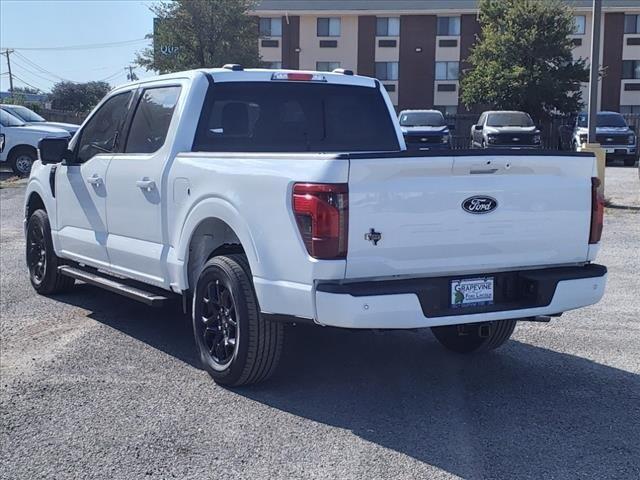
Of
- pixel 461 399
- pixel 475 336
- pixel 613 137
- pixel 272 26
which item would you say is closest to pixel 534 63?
pixel 613 137

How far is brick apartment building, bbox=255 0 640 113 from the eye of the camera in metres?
44.6

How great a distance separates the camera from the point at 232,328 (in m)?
5.36

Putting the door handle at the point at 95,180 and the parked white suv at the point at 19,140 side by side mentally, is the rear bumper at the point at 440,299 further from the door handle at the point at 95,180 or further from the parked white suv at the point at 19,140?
the parked white suv at the point at 19,140

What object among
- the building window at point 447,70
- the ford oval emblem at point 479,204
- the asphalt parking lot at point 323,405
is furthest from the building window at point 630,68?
the ford oval emblem at point 479,204

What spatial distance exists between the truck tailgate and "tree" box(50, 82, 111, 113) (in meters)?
53.3

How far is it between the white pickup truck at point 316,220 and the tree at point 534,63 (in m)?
32.5

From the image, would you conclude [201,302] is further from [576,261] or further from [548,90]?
[548,90]

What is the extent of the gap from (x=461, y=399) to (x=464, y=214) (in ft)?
4.11

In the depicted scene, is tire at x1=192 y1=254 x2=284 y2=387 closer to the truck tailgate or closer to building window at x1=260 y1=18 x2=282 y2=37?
the truck tailgate

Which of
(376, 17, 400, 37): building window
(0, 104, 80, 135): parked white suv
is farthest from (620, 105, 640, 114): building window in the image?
(0, 104, 80, 135): parked white suv

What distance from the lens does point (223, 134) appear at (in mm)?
6176

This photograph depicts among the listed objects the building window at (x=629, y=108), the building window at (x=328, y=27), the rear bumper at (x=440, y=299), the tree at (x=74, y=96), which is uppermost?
the building window at (x=328, y=27)

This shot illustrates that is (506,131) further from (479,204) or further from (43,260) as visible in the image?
(479,204)

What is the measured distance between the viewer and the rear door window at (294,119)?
20.3 ft
